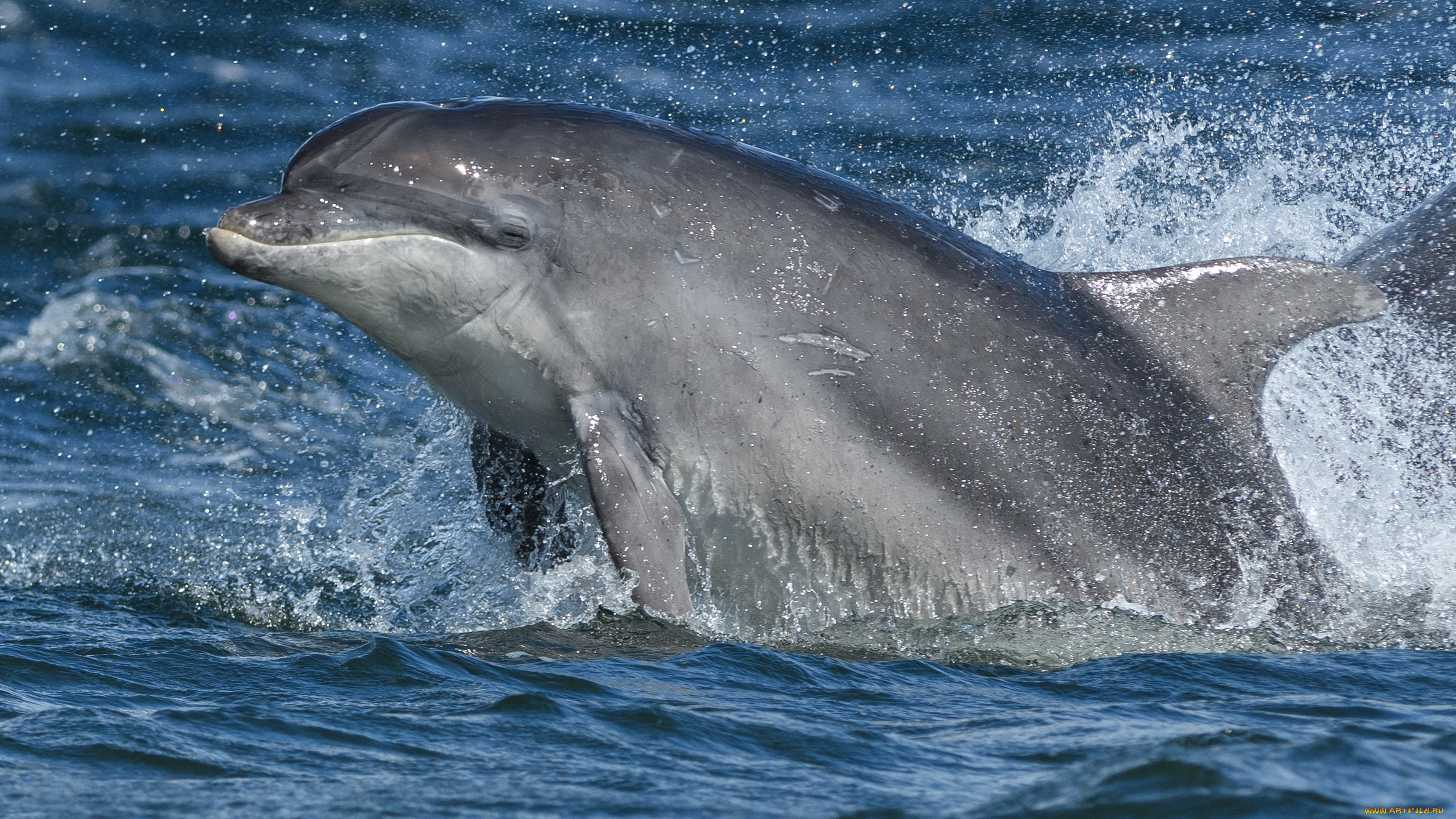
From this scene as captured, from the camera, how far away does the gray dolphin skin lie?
6375 mm

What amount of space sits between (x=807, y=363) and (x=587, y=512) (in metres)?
1.37

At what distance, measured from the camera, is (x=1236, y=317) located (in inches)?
267

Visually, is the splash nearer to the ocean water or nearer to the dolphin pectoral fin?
the ocean water

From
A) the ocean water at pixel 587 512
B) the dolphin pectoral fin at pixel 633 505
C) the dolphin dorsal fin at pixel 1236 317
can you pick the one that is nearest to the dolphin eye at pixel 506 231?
the dolphin pectoral fin at pixel 633 505

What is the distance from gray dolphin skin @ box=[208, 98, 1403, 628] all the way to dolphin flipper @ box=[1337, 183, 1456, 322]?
1.51m

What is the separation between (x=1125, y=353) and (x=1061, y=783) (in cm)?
297

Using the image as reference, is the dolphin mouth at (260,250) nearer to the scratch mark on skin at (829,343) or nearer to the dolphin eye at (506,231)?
the dolphin eye at (506,231)

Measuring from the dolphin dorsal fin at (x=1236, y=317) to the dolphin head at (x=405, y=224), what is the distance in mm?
2748

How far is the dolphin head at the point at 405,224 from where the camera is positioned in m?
6.18

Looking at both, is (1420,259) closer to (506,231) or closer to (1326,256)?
(1326,256)

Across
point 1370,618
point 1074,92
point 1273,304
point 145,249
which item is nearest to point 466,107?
point 1273,304

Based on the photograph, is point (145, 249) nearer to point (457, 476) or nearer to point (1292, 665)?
point (457, 476)

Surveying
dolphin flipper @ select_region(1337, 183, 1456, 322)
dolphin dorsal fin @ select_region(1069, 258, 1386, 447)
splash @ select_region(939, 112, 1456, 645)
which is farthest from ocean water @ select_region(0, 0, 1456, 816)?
dolphin dorsal fin @ select_region(1069, 258, 1386, 447)

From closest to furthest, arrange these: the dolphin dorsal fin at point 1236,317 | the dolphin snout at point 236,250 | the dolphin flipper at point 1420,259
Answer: the dolphin snout at point 236,250 → the dolphin dorsal fin at point 1236,317 → the dolphin flipper at point 1420,259
